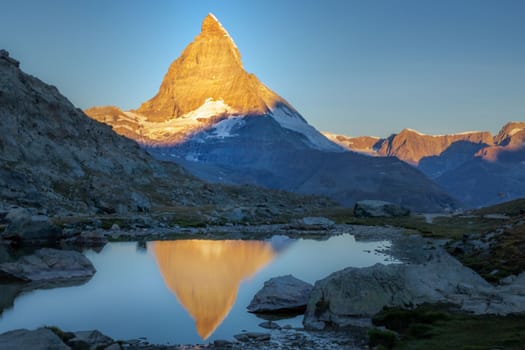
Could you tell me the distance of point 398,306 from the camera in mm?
31875

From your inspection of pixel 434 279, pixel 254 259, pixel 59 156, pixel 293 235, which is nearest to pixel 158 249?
pixel 254 259

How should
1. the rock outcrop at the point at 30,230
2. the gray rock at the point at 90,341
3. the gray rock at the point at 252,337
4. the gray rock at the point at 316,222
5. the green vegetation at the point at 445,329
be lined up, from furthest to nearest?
1. the gray rock at the point at 316,222
2. the rock outcrop at the point at 30,230
3. the gray rock at the point at 252,337
4. the gray rock at the point at 90,341
5. the green vegetation at the point at 445,329

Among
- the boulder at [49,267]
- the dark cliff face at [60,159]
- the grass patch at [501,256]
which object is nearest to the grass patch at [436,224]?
the grass patch at [501,256]

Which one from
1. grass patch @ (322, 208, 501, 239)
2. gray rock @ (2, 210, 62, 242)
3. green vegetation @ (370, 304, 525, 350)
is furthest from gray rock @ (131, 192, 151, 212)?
green vegetation @ (370, 304, 525, 350)

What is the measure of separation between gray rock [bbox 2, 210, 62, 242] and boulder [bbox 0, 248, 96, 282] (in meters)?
22.5

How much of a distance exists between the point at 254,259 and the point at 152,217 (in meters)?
51.2

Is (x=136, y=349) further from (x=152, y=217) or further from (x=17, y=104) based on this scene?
(x=17, y=104)

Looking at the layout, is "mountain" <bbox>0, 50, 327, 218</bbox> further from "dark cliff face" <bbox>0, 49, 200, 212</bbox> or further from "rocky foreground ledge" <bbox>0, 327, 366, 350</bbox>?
"rocky foreground ledge" <bbox>0, 327, 366, 350</bbox>

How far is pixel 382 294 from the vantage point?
A: 107 feet

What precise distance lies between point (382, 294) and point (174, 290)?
765 inches

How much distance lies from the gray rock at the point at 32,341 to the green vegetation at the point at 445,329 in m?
15.5

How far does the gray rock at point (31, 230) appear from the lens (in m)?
70.9

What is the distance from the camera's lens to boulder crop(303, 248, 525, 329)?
31.6m

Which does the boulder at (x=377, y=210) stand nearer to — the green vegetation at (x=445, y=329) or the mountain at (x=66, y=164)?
the mountain at (x=66, y=164)
